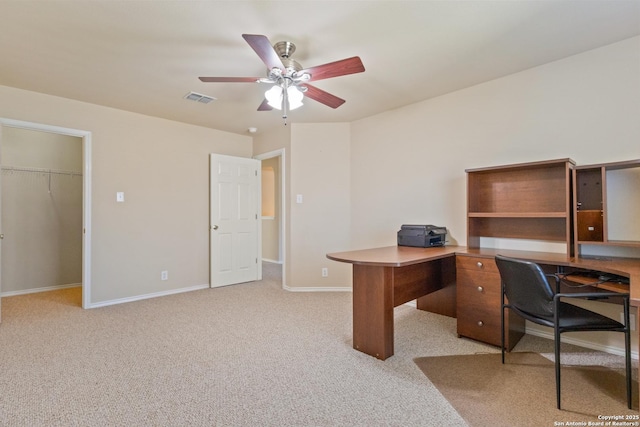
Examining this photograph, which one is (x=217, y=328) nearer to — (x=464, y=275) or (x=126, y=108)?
(x=464, y=275)

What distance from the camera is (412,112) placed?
3518 millimetres

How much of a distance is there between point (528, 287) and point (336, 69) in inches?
72.7

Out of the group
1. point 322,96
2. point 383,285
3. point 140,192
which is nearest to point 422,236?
point 383,285

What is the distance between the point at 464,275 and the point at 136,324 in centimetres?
306

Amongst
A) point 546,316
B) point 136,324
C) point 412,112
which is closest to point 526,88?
point 412,112

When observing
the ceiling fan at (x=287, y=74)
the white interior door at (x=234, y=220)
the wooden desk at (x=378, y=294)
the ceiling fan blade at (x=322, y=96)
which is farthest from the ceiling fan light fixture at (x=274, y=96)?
the white interior door at (x=234, y=220)

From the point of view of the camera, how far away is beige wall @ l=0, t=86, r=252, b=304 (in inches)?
136

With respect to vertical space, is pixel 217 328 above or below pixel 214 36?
below

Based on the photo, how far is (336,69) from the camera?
2.07m

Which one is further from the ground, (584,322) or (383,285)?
(383,285)

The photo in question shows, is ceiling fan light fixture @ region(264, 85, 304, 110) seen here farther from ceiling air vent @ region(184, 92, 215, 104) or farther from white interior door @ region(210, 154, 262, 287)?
white interior door @ region(210, 154, 262, 287)

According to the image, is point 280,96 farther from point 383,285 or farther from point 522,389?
point 522,389

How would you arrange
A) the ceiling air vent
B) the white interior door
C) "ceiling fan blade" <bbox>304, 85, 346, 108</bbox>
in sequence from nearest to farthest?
"ceiling fan blade" <bbox>304, 85, 346, 108</bbox>, the ceiling air vent, the white interior door

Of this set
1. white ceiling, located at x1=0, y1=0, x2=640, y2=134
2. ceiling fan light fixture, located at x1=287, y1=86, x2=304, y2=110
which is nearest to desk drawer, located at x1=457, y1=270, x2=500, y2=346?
white ceiling, located at x1=0, y1=0, x2=640, y2=134
